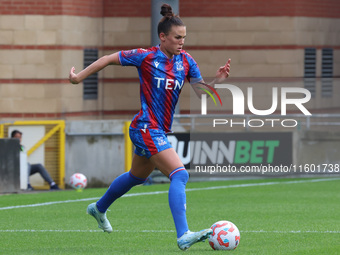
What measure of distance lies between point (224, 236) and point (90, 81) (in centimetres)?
1547

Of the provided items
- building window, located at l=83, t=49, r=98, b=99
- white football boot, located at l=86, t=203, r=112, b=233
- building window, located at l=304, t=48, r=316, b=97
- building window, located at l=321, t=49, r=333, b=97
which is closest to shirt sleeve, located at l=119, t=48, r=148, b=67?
white football boot, located at l=86, t=203, r=112, b=233

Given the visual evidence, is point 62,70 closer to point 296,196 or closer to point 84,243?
point 296,196

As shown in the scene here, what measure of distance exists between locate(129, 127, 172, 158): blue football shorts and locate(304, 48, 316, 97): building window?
53.7 ft

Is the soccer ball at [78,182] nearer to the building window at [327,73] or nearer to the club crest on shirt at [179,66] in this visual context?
the building window at [327,73]

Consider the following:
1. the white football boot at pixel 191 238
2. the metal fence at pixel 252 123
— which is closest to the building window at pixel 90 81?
the metal fence at pixel 252 123

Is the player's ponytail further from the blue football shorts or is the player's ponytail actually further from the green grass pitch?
the green grass pitch

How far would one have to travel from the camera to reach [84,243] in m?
10.4

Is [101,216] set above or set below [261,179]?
above

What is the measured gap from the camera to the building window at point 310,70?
84.6 feet

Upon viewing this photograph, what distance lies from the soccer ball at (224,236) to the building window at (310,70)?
1657cm

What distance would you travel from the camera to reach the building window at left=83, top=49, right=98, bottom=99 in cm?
2409

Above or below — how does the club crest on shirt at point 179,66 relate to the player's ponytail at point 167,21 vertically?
below

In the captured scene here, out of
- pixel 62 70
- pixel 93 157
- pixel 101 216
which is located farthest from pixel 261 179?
pixel 101 216

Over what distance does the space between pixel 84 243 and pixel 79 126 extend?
444 inches
